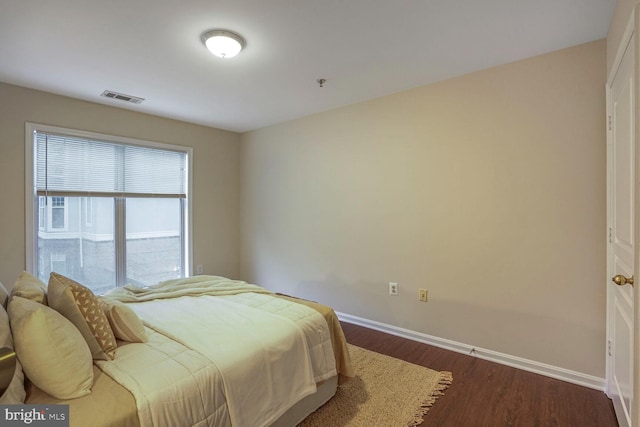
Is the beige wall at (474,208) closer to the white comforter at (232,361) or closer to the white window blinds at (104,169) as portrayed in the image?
the white comforter at (232,361)

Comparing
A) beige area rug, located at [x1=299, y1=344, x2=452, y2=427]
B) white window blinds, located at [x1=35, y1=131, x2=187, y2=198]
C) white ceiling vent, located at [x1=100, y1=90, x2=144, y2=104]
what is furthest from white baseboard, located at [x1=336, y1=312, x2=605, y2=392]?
white ceiling vent, located at [x1=100, y1=90, x2=144, y2=104]

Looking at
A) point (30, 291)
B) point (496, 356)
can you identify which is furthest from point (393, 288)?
point (30, 291)

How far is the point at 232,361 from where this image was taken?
146 cm

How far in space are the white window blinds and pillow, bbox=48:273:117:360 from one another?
218cm

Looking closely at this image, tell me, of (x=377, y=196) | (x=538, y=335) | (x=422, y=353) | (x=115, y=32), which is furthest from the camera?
(x=377, y=196)

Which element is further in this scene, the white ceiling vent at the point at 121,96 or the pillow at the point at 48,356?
the white ceiling vent at the point at 121,96

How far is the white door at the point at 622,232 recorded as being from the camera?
1.45m

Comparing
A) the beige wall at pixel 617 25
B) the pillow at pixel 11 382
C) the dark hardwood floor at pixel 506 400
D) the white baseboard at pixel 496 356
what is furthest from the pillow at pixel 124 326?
the beige wall at pixel 617 25

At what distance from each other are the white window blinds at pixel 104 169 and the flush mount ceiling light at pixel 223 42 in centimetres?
217

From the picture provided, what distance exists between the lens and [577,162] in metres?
2.19

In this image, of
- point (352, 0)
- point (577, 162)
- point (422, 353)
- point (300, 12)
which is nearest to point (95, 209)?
point (300, 12)

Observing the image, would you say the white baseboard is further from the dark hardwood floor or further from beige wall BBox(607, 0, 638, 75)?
beige wall BBox(607, 0, 638, 75)

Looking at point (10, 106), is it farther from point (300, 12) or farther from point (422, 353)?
point (422, 353)

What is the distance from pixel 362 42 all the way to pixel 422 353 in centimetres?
256
